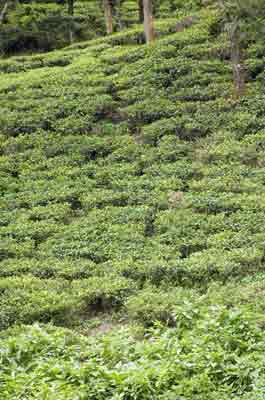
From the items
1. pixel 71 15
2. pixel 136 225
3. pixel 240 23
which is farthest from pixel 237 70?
pixel 71 15

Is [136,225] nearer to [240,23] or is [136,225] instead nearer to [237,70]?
[237,70]

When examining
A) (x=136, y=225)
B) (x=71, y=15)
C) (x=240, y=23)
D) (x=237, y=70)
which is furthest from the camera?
(x=71, y=15)

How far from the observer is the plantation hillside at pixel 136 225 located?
271 inches

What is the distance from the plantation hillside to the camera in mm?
6891

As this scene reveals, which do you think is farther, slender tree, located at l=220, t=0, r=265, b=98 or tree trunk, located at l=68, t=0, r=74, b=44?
tree trunk, located at l=68, t=0, r=74, b=44

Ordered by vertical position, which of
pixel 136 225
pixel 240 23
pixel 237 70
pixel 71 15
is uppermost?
pixel 240 23

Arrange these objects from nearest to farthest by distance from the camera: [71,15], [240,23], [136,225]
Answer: [136,225] < [240,23] < [71,15]

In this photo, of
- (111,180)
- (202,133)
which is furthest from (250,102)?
(111,180)

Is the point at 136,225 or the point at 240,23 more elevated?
the point at 240,23

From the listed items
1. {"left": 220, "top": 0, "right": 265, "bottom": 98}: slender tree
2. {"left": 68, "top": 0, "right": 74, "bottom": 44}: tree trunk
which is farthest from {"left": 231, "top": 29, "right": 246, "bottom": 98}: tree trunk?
{"left": 68, "top": 0, "right": 74, "bottom": 44}: tree trunk

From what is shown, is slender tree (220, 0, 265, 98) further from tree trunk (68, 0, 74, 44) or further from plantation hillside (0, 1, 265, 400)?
tree trunk (68, 0, 74, 44)

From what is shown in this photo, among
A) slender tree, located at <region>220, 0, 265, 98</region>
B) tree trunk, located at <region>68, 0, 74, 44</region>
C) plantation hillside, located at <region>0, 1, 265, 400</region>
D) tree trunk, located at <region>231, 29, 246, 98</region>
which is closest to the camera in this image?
plantation hillside, located at <region>0, 1, 265, 400</region>

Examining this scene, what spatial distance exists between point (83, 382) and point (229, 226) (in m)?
7.52

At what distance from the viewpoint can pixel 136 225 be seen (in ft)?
47.3
